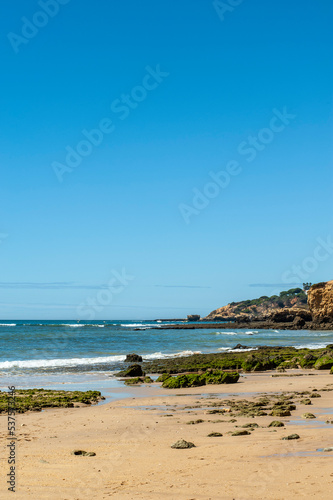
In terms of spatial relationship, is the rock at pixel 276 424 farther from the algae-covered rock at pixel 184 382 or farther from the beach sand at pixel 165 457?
the algae-covered rock at pixel 184 382

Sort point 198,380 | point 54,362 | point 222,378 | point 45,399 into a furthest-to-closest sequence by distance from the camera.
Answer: point 54,362 < point 222,378 < point 198,380 < point 45,399

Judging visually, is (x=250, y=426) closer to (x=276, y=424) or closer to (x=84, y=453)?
(x=276, y=424)

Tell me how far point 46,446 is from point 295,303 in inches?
7775

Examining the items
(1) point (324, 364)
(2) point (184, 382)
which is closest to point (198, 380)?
(2) point (184, 382)

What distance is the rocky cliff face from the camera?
98.3 meters

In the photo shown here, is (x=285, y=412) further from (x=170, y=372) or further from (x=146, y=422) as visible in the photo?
(x=170, y=372)

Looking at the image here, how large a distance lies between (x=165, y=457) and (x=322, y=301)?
97.1 metres

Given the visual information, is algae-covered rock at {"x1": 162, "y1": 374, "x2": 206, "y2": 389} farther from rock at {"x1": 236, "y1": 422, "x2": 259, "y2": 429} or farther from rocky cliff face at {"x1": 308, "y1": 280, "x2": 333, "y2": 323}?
rocky cliff face at {"x1": 308, "y1": 280, "x2": 333, "y2": 323}

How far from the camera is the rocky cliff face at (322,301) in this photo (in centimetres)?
9831

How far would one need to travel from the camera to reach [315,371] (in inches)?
963

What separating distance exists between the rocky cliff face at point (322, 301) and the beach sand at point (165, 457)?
88.6 meters

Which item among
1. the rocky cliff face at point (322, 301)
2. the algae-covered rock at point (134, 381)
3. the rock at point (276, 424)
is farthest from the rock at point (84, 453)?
the rocky cliff face at point (322, 301)

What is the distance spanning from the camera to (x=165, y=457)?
8719 mm

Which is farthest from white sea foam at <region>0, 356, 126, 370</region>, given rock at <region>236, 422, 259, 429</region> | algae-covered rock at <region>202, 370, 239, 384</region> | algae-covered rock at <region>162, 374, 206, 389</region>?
rock at <region>236, 422, 259, 429</region>
